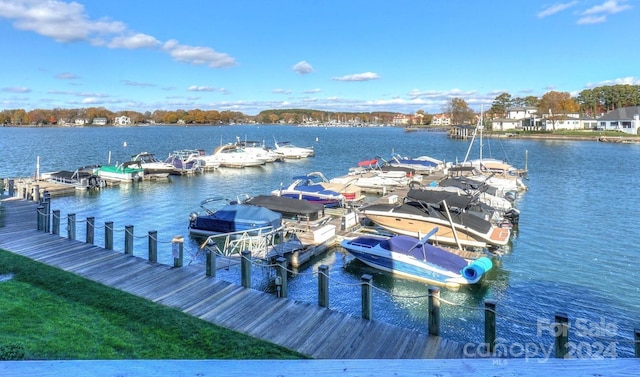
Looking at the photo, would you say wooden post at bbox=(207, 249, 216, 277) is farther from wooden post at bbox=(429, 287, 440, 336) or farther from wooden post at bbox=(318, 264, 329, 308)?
wooden post at bbox=(429, 287, 440, 336)

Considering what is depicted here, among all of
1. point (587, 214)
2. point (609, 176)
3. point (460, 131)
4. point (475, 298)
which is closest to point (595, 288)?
point (475, 298)

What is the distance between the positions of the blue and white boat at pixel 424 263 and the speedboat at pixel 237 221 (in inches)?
164

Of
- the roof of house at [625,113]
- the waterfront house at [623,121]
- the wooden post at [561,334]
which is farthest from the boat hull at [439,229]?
the roof of house at [625,113]

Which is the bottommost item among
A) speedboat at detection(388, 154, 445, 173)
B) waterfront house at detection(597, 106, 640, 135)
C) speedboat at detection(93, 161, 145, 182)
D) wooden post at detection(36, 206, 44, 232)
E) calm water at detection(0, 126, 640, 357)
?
calm water at detection(0, 126, 640, 357)

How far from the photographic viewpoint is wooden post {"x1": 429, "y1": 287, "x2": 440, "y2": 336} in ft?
23.6

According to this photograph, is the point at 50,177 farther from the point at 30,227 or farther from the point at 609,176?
the point at 609,176

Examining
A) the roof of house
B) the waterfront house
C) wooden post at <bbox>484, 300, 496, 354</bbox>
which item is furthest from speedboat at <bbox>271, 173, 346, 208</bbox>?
the roof of house

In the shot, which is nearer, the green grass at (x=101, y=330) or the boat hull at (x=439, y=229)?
the green grass at (x=101, y=330)

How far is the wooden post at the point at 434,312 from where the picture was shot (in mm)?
7184

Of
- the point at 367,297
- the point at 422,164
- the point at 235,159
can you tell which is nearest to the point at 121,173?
the point at 235,159

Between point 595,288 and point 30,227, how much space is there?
18249 millimetres

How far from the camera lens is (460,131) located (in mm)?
110188

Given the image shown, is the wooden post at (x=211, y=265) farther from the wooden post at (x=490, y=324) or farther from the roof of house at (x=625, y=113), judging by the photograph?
the roof of house at (x=625, y=113)

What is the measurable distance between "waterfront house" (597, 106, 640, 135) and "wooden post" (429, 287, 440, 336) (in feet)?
355
